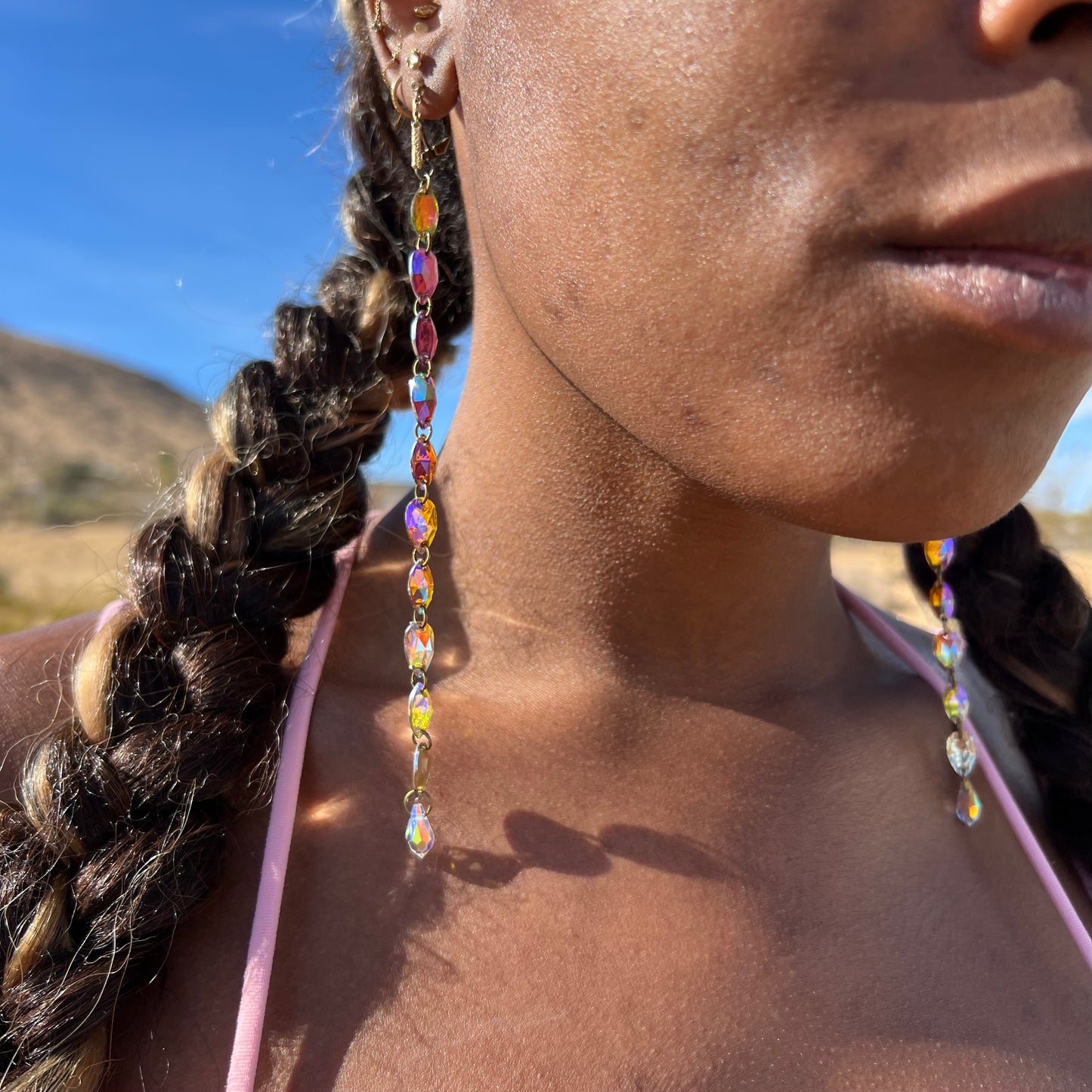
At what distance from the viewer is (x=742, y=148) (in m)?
0.95

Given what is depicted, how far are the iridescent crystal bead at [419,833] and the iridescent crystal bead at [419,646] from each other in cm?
22

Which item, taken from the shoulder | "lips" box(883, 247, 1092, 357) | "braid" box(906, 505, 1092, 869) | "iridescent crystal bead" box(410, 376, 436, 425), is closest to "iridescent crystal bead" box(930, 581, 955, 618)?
"braid" box(906, 505, 1092, 869)

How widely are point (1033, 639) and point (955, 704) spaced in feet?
1.00

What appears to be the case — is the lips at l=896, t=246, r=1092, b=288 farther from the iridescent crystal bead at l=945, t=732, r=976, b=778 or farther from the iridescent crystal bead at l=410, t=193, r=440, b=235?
the iridescent crystal bead at l=945, t=732, r=976, b=778

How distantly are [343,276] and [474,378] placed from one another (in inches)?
16.8

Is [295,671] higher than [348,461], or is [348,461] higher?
[348,461]

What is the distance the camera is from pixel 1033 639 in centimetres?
179

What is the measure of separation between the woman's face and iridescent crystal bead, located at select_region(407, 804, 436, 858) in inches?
21.7

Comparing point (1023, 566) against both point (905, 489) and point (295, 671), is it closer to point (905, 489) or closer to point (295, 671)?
point (905, 489)

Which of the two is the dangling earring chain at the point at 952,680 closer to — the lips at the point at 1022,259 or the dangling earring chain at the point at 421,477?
the lips at the point at 1022,259

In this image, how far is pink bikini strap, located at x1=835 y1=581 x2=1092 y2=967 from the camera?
1.42m

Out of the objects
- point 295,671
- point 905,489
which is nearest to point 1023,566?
point 905,489

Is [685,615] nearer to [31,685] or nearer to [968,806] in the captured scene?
[968,806]

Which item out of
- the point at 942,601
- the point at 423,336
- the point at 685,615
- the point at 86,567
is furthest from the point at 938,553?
the point at 86,567
